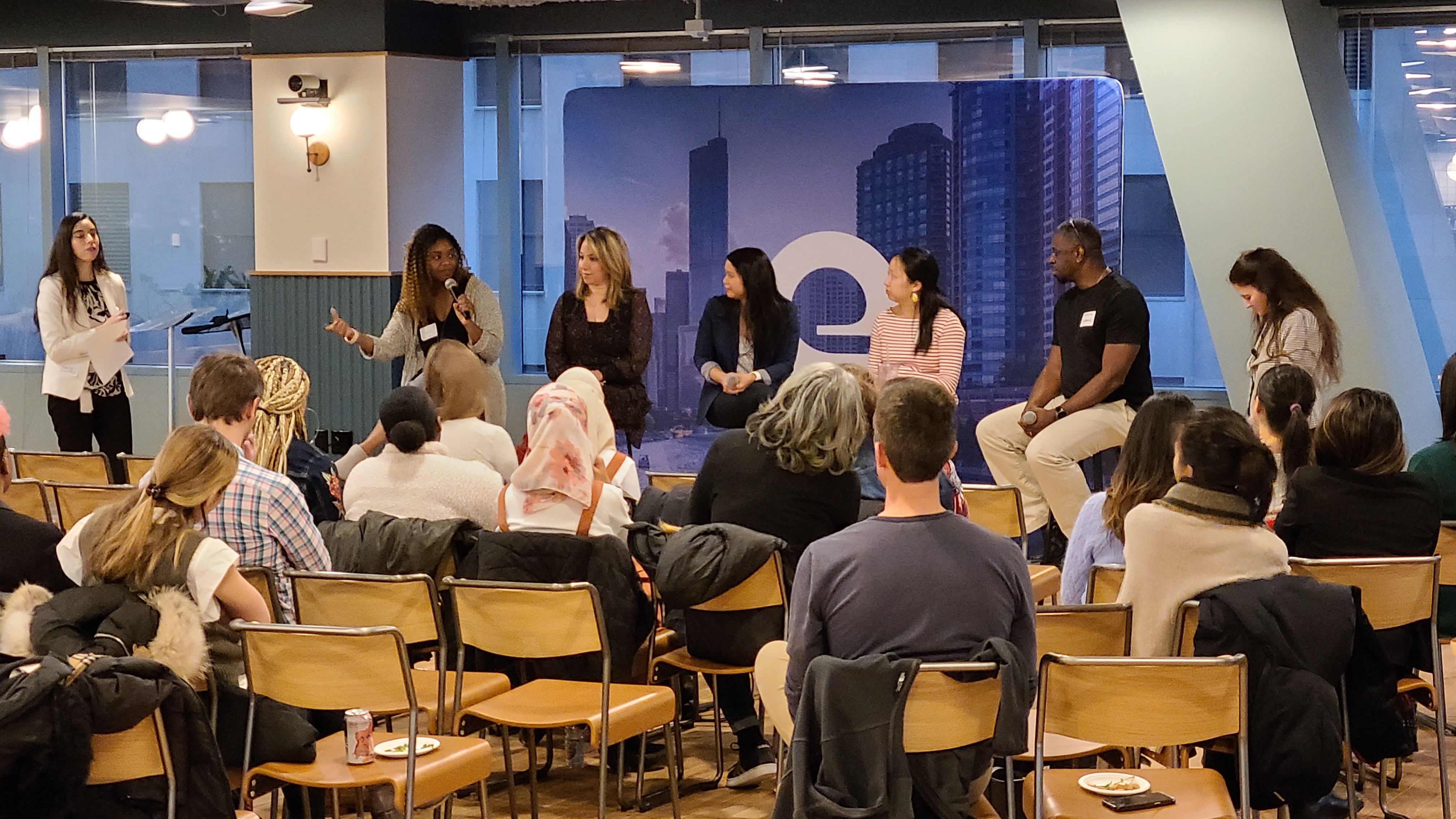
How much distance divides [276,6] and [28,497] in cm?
287

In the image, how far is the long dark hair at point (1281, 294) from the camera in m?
6.98

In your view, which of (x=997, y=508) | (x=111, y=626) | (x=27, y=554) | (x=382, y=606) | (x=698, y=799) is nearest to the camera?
(x=111, y=626)

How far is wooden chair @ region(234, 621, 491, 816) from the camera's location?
372 centimetres

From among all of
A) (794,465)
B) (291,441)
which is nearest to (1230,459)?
(794,465)

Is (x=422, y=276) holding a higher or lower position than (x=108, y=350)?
higher

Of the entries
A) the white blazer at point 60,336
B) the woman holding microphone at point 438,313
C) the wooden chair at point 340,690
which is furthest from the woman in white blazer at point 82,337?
the wooden chair at point 340,690

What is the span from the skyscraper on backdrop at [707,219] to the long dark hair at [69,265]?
3071mm

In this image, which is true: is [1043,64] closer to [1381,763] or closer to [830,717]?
[1381,763]

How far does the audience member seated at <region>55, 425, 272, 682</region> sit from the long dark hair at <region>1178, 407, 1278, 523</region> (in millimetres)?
2243

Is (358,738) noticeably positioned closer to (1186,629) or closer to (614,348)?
(1186,629)

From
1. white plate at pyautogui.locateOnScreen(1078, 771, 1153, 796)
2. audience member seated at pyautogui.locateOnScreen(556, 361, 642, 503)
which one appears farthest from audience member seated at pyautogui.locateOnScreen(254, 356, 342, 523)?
white plate at pyautogui.locateOnScreen(1078, 771, 1153, 796)

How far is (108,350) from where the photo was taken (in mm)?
8062

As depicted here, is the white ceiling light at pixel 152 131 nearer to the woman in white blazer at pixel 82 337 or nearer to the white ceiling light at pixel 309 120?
the white ceiling light at pixel 309 120

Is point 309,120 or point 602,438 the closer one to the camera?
point 602,438
